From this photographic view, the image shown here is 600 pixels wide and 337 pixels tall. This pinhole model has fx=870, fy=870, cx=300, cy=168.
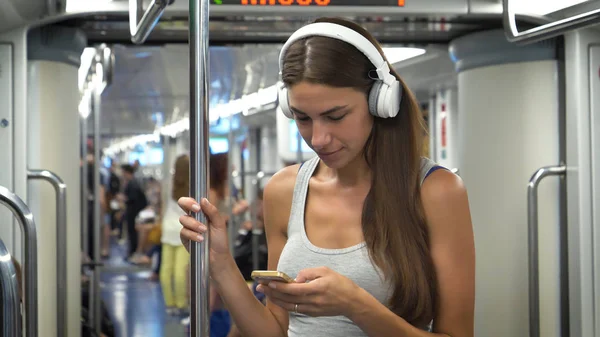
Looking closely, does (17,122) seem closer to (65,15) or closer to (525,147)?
(65,15)

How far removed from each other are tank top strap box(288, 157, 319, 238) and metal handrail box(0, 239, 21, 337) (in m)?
0.73

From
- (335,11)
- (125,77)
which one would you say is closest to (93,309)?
(335,11)

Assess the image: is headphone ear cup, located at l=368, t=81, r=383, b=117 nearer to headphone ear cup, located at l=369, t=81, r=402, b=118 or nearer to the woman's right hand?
headphone ear cup, located at l=369, t=81, r=402, b=118

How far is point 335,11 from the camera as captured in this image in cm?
458

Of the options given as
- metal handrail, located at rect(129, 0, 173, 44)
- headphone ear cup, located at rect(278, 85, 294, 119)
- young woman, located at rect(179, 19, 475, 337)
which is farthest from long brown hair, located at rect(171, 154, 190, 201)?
young woman, located at rect(179, 19, 475, 337)

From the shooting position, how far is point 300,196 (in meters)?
2.26

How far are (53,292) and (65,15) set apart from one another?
1.60 meters

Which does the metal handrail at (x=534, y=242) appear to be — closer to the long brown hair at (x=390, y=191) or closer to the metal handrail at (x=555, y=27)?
the metal handrail at (x=555, y=27)

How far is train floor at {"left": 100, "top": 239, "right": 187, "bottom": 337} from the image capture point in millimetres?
9078

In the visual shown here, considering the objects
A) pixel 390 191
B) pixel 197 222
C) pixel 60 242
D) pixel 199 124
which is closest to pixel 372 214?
pixel 390 191

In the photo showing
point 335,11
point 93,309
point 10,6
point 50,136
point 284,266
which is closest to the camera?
point 284,266

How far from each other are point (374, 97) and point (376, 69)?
3.2 inches

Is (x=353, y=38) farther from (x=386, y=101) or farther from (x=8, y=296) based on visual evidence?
(x=8, y=296)

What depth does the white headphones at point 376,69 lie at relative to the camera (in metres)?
2.04
